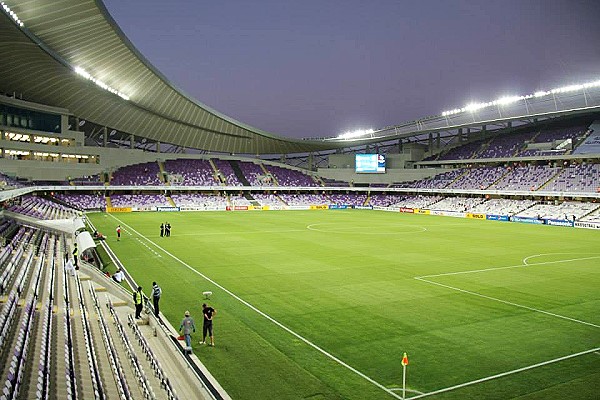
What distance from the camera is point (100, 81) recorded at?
1848 inches

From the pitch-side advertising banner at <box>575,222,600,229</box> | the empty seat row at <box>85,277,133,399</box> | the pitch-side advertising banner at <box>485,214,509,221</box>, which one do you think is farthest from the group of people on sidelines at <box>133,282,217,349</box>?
the pitch-side advertising banner at <box>485,214,509,221</box>

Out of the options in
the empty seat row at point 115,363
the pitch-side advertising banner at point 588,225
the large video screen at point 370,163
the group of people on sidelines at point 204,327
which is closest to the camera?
the empty seat row at point 115,363

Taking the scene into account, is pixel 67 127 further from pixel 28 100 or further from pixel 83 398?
pixel 83 398

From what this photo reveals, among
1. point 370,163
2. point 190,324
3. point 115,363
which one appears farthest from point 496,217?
point 115,363

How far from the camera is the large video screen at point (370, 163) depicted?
3157 inches

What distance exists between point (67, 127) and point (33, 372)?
2314 inches

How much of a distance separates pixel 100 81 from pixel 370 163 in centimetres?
4618

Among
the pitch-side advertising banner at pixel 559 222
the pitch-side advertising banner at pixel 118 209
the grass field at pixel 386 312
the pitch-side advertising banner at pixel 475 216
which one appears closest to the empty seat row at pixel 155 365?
the grass field at pixel 386 312

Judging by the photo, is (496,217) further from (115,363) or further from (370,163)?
(115,363)

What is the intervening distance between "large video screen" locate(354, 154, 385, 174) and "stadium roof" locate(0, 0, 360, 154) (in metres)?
5.51

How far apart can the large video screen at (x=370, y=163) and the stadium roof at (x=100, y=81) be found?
551cm

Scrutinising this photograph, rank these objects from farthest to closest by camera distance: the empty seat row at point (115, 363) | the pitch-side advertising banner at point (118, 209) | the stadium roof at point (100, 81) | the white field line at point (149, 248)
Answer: the pitch-side advertising banner at point (118, 209) < the stadium roof at point (100, 81) < the white field line at point (149, 248) < the empty seat row at point (115, 363)

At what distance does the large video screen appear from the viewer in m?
80.2

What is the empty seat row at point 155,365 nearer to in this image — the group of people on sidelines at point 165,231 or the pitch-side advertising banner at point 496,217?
the group of people on sidelines at point 165,231
